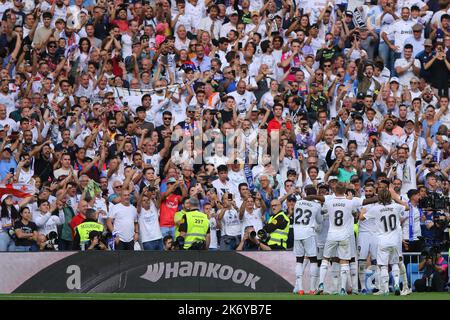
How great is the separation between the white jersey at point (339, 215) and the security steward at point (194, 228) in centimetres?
315

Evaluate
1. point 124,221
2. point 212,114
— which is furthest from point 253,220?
point 212,114

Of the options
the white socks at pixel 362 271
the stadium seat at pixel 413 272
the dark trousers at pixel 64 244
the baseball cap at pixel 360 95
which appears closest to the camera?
the white socks at pixel 362 271

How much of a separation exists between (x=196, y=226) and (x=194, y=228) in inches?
2.7

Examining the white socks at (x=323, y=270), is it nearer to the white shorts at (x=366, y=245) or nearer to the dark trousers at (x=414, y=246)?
the white shorts at (x=366, y=245)

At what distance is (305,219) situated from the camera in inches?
971

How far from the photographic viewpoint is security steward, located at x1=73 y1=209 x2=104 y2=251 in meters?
26.3

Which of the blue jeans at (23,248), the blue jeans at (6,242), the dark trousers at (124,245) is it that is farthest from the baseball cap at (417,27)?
the blue jeans at (6,242)

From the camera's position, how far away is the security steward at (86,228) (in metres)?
26.3

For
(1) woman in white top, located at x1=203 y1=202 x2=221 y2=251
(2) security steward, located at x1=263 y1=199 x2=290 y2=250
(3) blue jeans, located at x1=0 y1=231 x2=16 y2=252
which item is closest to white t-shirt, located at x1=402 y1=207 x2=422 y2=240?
(2) security steward, located at x1=263 y1=199 x2=290 y2=250

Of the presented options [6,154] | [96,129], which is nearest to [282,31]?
[96,129]

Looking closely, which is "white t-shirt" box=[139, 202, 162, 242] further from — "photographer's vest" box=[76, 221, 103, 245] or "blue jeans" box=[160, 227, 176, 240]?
"photographer's vest" box=[76, 221, 103, 245]

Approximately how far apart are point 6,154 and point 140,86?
410 cm

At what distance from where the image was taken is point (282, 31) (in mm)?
32531

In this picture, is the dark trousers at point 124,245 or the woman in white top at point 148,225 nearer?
the dark trousers at point 124,245
